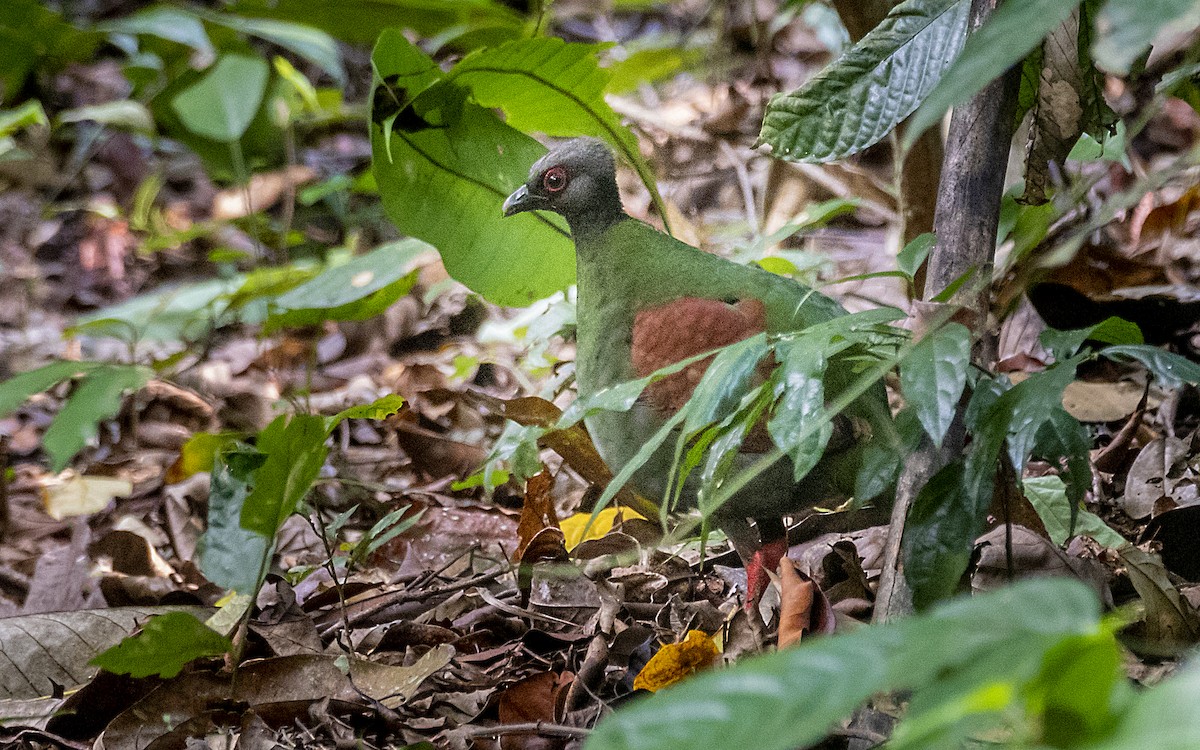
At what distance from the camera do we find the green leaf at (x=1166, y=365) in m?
1.56

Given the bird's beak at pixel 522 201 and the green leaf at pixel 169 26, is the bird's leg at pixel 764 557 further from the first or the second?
the green leaf at pixel 169 26

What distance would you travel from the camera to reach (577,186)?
2412 mm

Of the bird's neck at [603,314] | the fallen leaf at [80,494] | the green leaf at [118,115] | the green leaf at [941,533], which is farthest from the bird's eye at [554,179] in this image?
the green leaf at [118,115]

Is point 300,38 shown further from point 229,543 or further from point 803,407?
point 803,407

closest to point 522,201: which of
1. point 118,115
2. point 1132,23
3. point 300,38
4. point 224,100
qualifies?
point 1132,23

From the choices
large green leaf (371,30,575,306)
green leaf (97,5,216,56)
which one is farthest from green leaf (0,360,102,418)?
green leaf (97,5,216,56)

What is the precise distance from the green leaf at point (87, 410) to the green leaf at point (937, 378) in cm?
238

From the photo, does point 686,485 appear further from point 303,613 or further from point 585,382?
point 303,613

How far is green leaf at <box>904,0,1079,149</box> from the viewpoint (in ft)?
2.94

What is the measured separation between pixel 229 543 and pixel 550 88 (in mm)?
1362

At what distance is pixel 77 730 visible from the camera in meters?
2.19

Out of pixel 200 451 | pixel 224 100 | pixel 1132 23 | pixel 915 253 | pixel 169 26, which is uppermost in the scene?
pixel 1132 23

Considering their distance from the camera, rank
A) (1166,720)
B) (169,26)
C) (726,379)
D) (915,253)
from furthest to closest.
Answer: (169,26) → (915,253) → (726,379) → (1166,720)

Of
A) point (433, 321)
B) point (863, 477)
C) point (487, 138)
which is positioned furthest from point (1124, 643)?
point (433, 321)
